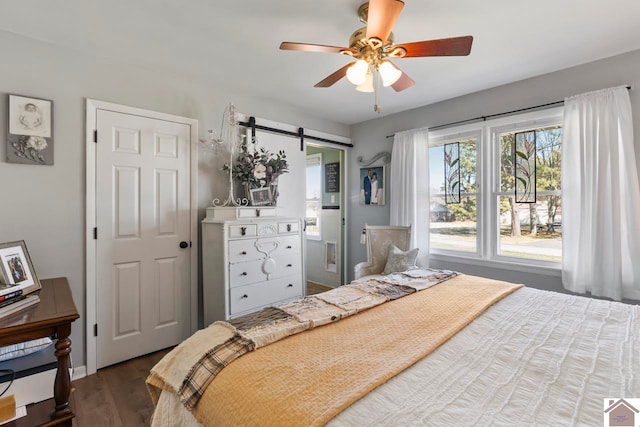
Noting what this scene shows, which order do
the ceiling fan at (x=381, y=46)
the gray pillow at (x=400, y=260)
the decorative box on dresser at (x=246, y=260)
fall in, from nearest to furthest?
the ceiling fan at (x=381, y=46) → the decorative box on dresser at (x=246, y=260) → the gray pillow at (x=400, y=260)

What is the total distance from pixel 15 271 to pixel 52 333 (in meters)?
0.48

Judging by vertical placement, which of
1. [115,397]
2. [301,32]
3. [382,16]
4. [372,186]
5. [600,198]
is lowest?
[115,397]

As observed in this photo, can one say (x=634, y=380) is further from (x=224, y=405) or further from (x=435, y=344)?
(x=224, y=405)

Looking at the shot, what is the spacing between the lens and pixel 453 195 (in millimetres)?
3432

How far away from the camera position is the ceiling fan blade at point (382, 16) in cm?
139

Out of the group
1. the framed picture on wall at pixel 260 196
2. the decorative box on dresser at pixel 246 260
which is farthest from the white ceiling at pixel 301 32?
the decorative box on dresser at pixel 246 260

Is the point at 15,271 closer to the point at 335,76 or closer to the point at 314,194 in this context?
the point at 335,76

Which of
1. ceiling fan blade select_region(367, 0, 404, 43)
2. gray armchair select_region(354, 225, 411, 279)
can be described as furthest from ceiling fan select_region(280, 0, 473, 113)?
gray armchair select_region(354, 225, 411, 279)

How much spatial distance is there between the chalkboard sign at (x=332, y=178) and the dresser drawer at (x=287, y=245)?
1708 millimetres

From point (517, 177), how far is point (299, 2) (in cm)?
256

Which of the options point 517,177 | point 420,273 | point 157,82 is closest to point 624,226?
point 517,177

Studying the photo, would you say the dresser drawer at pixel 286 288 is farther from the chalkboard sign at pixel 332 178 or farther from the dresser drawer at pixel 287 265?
the chalkboard sign at pixel 332 178

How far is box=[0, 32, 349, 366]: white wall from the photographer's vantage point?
2043mm

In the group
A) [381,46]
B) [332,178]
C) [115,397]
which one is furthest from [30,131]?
[332,178]
